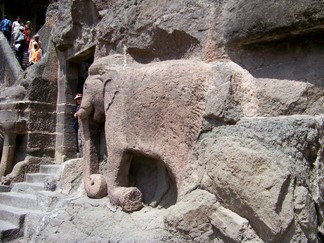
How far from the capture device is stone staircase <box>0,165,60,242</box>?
4.07m

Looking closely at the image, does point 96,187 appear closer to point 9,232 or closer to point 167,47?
point 167,47

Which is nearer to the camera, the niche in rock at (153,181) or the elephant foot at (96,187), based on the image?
the niche in rock at (153,181)

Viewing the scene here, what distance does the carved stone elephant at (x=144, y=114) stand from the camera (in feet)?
8.07

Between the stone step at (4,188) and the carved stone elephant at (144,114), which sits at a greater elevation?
the carved stone elephant at (144,114)

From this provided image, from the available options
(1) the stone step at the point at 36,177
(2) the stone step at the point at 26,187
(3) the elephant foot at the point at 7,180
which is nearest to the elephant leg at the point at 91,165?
(2) the stone step at the point at 26,187

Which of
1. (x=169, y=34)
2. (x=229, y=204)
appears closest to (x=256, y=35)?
(x=169, y=34)

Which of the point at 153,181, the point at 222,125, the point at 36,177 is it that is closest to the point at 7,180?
the point at 36,177

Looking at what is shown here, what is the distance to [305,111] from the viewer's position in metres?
2.16

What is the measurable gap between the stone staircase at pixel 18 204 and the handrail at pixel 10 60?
8.18 feet

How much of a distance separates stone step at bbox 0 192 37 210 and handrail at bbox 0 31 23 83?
2979 mm

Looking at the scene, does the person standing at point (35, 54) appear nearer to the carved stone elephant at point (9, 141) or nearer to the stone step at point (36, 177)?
the carved stone elephant at point (9, 141)

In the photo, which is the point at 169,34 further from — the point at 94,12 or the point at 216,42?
the point at 94,12

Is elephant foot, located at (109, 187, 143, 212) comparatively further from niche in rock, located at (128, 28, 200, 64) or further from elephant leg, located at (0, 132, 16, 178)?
elephant leg, located at (0, 132, 16, 178)

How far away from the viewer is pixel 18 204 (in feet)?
15.9
